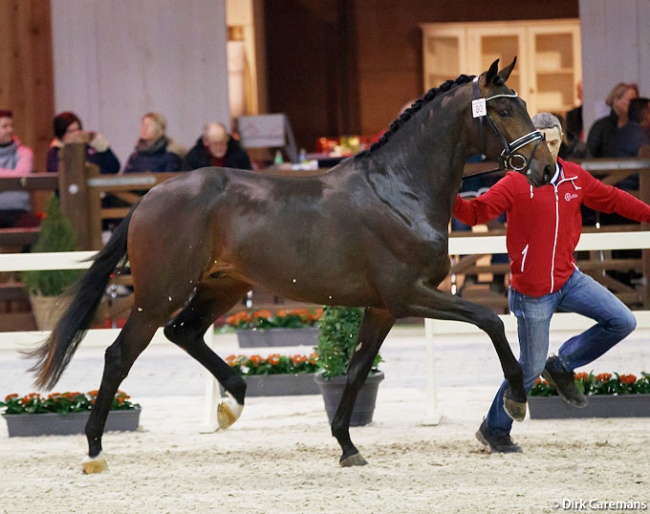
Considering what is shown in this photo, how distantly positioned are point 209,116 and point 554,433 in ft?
25.9

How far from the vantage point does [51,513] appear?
4.99 m

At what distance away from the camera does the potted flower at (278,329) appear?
32.9 ft

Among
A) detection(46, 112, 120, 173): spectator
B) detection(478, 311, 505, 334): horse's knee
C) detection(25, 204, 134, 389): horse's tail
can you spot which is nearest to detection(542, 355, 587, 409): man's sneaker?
detection(478, 311, 505, 334): horse's knee

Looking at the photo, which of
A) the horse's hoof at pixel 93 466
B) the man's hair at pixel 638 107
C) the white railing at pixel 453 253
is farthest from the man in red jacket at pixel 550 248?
the man's hair at pixel 638 107

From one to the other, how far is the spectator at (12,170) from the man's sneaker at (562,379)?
661 centimetres

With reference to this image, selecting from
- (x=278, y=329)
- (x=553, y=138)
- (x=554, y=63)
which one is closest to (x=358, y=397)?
(x=553, y=138)

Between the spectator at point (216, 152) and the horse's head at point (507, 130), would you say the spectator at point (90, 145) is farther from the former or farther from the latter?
the horse's head at point (507, 130)

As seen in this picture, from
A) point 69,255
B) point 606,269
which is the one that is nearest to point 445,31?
point 606,269

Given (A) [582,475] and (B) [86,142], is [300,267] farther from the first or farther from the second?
(B) [86,142]

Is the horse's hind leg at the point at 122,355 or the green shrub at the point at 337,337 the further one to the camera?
the green shrub at the point at 337,337

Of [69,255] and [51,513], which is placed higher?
[69,255]

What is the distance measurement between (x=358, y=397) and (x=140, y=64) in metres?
7.57

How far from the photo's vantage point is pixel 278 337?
10109 millimetres

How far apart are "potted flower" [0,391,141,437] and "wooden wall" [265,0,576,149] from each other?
11.6 metres
